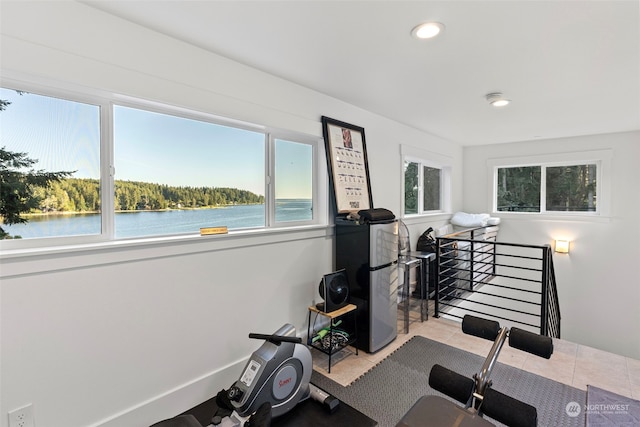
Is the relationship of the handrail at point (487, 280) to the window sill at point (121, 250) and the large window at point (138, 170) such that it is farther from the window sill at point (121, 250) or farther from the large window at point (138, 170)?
the window sill at point (121, 250)

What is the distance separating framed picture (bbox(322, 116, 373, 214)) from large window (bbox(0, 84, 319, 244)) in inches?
12.2

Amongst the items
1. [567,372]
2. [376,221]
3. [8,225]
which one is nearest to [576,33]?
[376,221]

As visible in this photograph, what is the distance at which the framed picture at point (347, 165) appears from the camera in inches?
108

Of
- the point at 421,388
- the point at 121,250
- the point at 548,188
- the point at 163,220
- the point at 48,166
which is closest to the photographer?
the point at 48,166

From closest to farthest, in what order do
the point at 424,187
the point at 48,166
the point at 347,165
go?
the point at 48,166 → the point at 347,165 → the point at 424,187

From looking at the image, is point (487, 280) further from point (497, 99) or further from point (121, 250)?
point (121, 250)

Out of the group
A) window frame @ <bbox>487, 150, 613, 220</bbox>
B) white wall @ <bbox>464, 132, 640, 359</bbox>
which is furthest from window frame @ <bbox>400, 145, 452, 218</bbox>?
white wall @ <bbox>464, 132, 640, 359</bbox>

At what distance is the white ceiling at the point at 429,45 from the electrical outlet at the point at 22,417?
1946 mm

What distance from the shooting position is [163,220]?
193 centimetres

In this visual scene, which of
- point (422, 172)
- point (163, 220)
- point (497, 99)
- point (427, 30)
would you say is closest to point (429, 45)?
point (427, 30)

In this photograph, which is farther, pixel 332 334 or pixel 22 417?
pixel 332 334

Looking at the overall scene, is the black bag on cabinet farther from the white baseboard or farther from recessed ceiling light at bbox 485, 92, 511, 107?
the white baseboard

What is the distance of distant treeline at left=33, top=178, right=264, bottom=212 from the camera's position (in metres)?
1.52

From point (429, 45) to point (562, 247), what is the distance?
4.46 meters
